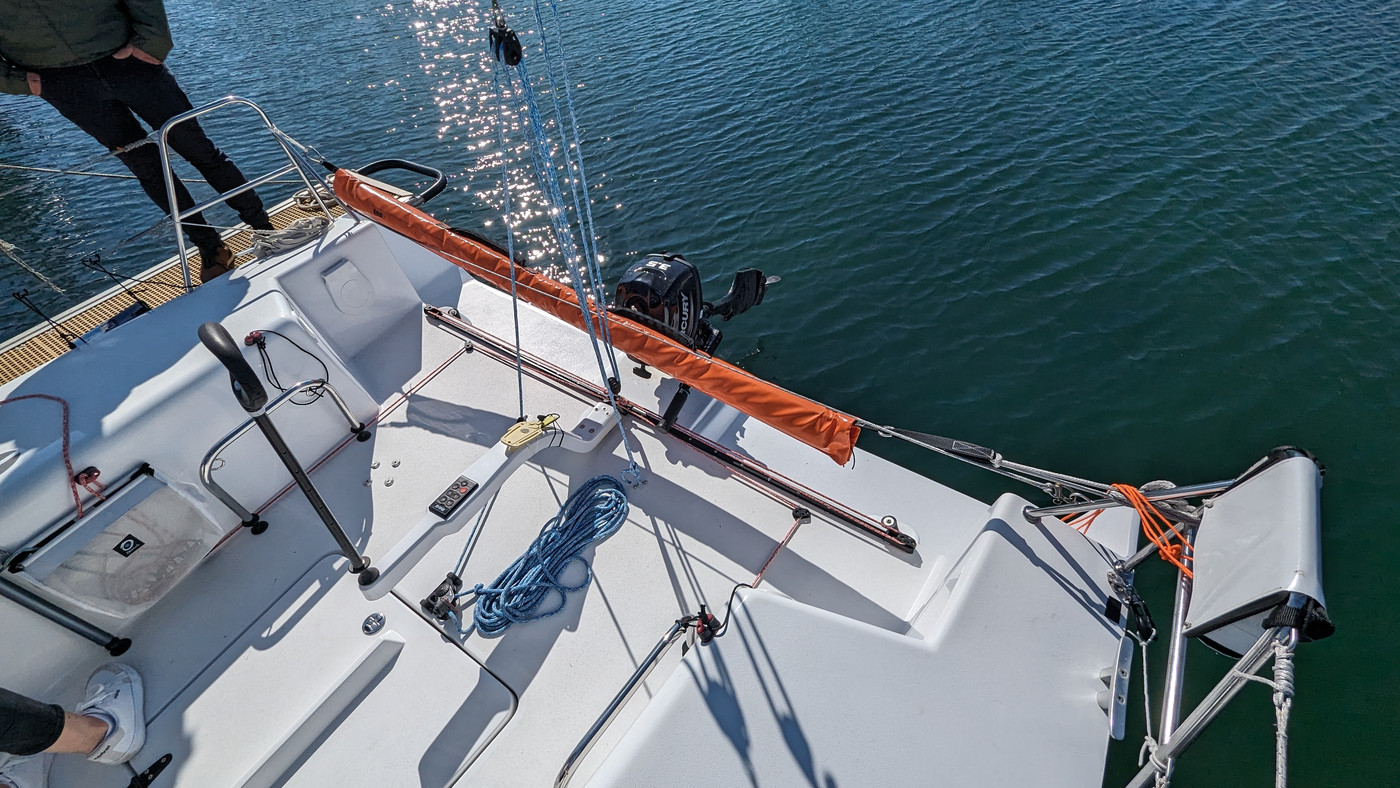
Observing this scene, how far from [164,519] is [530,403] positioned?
202 centimetres

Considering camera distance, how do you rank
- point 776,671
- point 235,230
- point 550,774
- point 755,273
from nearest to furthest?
point 776,671 → point 550,774 → point 755,273 → point 235,230

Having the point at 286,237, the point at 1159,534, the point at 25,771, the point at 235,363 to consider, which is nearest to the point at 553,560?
the point at 235,363

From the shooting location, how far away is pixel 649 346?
3.56 metres

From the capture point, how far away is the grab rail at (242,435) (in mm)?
2979

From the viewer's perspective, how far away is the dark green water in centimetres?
536

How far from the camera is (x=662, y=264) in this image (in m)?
4.62

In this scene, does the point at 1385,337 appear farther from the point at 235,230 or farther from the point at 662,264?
the point at 235,230

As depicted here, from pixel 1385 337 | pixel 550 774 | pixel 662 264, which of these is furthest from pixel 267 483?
pixel 1385 337

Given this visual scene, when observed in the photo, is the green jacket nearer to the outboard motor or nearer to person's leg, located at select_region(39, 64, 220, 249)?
person's leg, located at select_region(39, 64, 220, 249)

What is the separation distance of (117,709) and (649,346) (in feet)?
9.62

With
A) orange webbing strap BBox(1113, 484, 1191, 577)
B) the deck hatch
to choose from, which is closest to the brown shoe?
the deck hatch

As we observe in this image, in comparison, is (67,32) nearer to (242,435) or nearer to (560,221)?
(242,435)

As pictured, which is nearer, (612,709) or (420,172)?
(612,709)

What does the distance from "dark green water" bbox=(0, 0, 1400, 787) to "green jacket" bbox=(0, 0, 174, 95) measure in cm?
512
